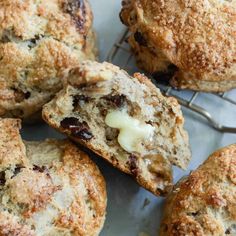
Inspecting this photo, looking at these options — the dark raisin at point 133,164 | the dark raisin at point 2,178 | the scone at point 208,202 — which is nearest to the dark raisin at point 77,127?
the dark raisin at point 133,164

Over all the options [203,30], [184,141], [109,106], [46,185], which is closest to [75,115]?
[109,106]

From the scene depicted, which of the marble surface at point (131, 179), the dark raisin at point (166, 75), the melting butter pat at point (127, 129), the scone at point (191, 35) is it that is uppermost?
the scone at point (191, 35)

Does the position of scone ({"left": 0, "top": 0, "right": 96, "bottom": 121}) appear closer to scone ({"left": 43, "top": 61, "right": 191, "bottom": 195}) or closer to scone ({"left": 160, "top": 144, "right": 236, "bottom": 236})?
scone ({"left": 43, "top": 61, "right": 191, "bottom": 195})

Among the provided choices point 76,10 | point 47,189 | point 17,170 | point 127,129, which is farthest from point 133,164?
point 76,10

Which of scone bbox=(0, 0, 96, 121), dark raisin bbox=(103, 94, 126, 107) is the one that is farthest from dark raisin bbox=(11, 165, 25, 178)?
dark raisin bbox=(103, 94, 126, 107)

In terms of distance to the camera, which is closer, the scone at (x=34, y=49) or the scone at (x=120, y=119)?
the scone at (x=120, y=119)

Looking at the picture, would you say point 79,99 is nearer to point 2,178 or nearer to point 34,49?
point 34,49

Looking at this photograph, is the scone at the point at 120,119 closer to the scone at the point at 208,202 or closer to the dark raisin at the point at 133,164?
the dark raisin at the point at 133,164

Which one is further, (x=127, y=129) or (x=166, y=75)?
(x=166, y=75)
